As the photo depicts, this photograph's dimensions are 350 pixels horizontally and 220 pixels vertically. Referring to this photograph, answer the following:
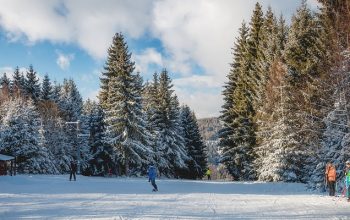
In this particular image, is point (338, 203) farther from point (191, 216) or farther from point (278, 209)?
point (191, 216)

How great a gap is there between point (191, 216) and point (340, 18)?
633 inches

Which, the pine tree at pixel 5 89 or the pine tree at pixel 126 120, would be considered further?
the pine tree at pixel 5 89

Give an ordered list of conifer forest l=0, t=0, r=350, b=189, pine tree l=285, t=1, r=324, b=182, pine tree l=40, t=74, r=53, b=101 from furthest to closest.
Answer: pine tree l=40, t=74, r=53, b=101, pine tree l=285, t=1, r=324, b=182, conifer forest l=0, t=0, r=350, b=189

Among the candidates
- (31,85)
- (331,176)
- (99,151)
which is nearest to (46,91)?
(31,85)

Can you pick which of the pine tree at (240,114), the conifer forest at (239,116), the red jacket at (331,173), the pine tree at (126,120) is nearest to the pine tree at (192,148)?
the conifer forest at (239,116)

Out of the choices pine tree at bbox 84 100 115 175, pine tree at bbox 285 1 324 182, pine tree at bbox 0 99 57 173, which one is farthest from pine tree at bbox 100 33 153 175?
pine tree at bbox 285 1 324 182

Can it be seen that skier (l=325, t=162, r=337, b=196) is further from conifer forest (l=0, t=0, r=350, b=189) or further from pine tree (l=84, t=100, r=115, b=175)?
pine tree (l=84, t=100, r=115, b=175)

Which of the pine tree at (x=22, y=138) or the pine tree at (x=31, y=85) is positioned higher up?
the pine tree at (x=31, y=85)

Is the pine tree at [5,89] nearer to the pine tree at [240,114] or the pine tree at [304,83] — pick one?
the pine tree at [240,114]

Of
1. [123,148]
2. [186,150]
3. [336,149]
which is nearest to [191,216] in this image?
[336,149]

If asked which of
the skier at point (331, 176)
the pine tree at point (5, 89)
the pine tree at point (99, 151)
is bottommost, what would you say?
the skier at point (331, 176)

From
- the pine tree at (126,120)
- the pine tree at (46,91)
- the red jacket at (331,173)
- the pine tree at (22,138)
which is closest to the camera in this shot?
the red jacket at (331,173)

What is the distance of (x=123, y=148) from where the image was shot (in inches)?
1971

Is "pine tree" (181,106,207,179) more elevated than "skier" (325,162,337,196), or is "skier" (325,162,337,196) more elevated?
"pine tree" (181,106,207,179)
